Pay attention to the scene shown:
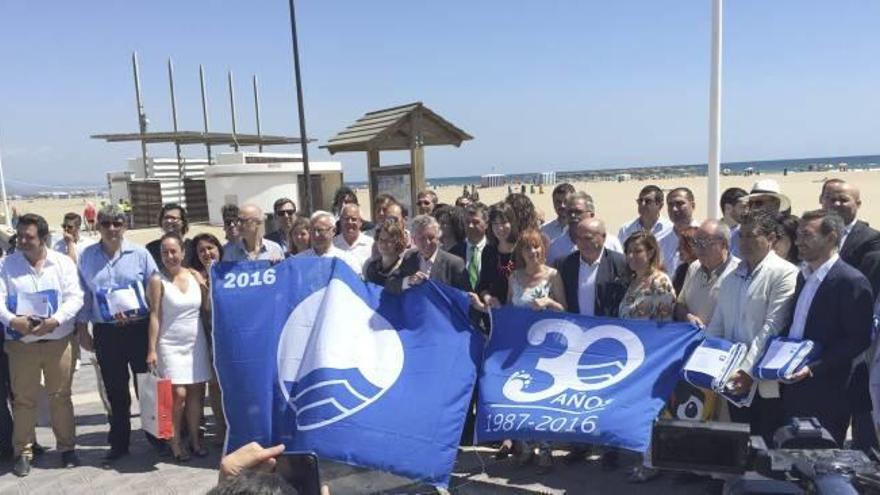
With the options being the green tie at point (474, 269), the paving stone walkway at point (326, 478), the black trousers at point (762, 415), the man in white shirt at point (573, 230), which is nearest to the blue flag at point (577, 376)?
the black trousers at point (762, 415)

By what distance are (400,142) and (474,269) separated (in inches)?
174

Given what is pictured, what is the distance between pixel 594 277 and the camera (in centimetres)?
485

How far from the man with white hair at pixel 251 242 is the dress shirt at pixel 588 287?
2495mm

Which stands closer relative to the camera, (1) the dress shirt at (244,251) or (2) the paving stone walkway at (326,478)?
(2) the paving stone walkway at (326,478)

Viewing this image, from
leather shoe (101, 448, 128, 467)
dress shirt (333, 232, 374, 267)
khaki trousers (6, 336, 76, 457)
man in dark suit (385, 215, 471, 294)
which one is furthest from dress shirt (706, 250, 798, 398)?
khaki trousers (6, 336, 76, 457)

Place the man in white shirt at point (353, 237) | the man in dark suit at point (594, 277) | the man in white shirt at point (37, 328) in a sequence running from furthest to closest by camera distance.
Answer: the man in white shirt at point (353, 237)
the man in white shirt at point (37, 328)
the man in dark suit at point (594, 277)

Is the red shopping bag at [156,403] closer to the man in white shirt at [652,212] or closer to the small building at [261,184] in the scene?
the man in white shirt at [652,212]

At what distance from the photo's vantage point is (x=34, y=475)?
529cm

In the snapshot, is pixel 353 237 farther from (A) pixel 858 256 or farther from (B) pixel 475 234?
(A) pixel 858 256

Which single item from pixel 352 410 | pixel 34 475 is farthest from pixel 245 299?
pixel 34 475

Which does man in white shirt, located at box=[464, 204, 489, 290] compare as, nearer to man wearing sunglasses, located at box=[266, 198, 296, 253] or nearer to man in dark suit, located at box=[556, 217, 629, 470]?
man in dark suit, located at box=[556, 217, 629, 470]

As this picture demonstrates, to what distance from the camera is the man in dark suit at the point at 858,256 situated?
4.15m

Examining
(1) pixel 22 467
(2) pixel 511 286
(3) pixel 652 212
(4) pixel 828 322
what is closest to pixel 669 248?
(3) pixel 652 212

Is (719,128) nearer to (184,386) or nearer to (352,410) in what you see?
(352,410)
